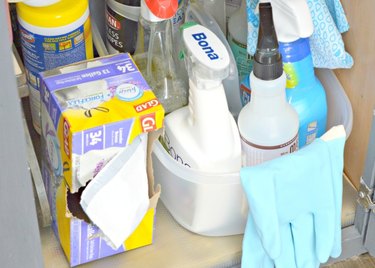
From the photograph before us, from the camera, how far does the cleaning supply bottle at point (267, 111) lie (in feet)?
2.85

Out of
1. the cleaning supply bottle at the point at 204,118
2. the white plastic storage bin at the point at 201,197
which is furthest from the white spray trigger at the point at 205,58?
A: the white plastic storage bin at the point at 201,197

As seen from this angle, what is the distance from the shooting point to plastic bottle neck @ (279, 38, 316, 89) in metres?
0.95

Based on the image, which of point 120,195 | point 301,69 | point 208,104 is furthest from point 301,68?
point 120,195

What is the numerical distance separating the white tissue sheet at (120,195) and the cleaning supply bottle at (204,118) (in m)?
0.05

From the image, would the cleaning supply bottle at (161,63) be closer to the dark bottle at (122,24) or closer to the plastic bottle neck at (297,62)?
the dark bottle at (122,24)

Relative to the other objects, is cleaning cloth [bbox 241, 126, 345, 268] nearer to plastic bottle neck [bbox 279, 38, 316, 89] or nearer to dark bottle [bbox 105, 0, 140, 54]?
plastic bottle neck [bbox 279, 38, 316, 89]

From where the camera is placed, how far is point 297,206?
94 centimetres

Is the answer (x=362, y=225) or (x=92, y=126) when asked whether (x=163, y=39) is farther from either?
(x=362, y=225)

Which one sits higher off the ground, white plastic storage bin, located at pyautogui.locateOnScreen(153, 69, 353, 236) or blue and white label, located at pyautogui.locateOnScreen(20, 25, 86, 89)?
blue and white label, located at pyautogui.locateOnScreen(20, 25, 86, 89)

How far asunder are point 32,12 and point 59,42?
0.04 m

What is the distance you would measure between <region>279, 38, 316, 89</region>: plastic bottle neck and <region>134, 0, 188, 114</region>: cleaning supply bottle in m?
0.12

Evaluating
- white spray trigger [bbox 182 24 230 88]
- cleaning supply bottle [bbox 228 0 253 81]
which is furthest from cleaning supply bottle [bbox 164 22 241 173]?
cleaning supply bottle [bbox 228 0 253 81]

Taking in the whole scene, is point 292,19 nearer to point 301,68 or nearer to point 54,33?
point 301,68

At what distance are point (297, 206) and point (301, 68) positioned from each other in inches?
5.9
